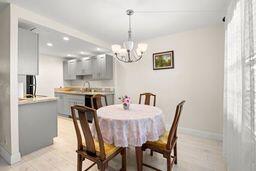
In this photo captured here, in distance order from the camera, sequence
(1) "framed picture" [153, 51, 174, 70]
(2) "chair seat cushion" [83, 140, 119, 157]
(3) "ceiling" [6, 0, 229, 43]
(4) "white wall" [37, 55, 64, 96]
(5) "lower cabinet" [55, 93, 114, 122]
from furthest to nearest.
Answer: (4) "white wall" [37, 55, 64, 96], (5) "lower cabinet" [55, 93, 114, 122], (1) "framed picture" [153, 51, 174, 70], (3) "ceiling" [6, 0, 229, 43], (2) "chair seat cushion" [83, 140, 119, 157]

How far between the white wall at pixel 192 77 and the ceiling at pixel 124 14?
315 mm

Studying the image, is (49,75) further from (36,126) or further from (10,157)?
(10,157)

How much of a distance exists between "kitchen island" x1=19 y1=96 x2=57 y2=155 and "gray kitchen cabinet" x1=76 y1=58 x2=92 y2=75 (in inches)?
91.3

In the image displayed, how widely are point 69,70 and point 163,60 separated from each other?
379cm

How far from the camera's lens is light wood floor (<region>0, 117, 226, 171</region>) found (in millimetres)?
1995

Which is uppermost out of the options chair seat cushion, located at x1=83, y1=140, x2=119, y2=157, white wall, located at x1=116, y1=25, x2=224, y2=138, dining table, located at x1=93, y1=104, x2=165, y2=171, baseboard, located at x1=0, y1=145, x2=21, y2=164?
white wall, located at x1=116, y1=25, x2=224, y2=138

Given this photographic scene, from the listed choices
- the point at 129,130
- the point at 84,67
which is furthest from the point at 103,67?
the point at 129,130

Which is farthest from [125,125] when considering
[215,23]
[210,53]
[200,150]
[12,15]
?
[215,23]

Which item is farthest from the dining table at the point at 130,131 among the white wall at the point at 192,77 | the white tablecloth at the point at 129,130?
the white wall at the point at 192,77

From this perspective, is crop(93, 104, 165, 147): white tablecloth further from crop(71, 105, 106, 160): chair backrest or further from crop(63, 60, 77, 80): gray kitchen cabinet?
crop(63, 60, 77, 80): gray kitchen cabinet

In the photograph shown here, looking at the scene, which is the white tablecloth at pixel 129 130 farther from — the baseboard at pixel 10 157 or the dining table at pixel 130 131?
the baseboard at pixel 10 157

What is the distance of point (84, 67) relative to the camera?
5.04m

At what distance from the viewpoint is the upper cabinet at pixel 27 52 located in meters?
2.37

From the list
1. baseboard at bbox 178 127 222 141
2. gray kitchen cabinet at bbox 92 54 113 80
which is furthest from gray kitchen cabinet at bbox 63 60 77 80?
baseboard at bbox 178 127 222 141
